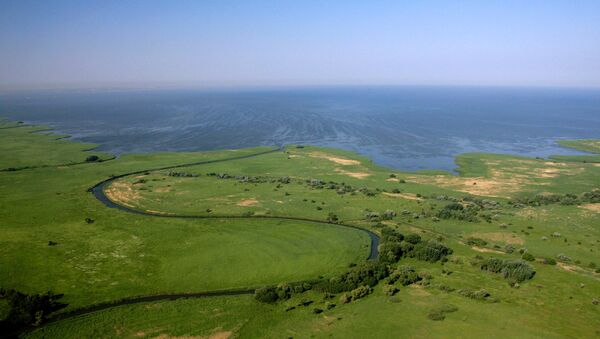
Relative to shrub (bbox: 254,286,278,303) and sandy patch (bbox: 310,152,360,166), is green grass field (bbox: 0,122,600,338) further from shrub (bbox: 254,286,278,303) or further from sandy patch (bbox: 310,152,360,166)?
sandy patch (bbox: 310,152,360,166)

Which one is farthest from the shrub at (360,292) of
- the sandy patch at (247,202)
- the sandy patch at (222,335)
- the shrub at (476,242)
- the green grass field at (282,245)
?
the sandy patch at (247,202)

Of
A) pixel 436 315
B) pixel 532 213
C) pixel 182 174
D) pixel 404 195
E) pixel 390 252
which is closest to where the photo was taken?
pixel 436 315

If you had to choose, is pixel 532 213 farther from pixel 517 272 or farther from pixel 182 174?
pixel 182 174

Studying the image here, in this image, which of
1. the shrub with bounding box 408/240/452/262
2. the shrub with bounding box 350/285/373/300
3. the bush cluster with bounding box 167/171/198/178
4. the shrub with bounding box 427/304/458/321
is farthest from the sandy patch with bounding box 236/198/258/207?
the shrub with bounding box 427/304/458/321

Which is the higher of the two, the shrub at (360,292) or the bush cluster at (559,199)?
the bush cluster at (559,199)

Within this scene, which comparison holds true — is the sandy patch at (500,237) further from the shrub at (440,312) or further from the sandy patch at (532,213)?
→ the shrub at (440,312)

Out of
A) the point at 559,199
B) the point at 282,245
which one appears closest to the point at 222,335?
the point at 282,245

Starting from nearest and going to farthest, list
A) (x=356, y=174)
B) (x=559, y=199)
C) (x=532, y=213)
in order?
(x=532, y=213), (x=559, y=199), (x=356, y=174)
